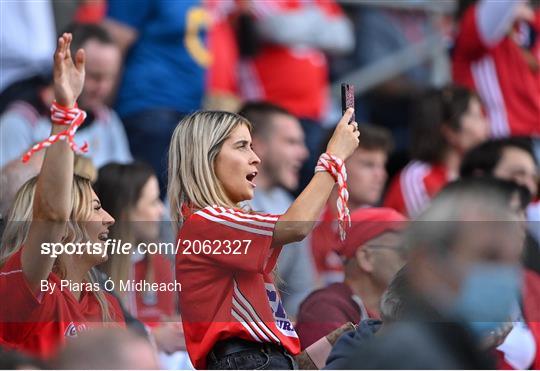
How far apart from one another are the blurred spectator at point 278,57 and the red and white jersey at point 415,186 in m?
0.88

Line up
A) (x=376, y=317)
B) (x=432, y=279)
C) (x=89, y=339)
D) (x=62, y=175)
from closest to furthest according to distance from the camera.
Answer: (x=89, y=339) → (x=432, y=279) → (x=62, y=175) → (x=376, y=317)

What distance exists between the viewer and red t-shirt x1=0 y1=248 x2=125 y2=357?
4117 millimetres

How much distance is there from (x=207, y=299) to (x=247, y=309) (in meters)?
0.13

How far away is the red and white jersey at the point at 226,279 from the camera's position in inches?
161

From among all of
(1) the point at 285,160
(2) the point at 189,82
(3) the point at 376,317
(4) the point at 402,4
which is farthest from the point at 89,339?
(4) the point at 402,4

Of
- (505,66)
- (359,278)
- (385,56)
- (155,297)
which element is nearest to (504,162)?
(505,66)

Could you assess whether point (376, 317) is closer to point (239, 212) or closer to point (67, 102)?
point (239, 212)

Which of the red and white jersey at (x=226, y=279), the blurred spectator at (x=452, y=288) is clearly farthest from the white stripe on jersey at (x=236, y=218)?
the blurred spectator at (x=452, y=288)

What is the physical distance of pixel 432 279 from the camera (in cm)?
316

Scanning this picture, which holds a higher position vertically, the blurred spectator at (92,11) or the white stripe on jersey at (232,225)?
the white stripe on jersey at (232,225)

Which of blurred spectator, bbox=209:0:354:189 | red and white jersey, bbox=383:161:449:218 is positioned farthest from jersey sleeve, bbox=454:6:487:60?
red and white jersey, bbox=383:161:449:218

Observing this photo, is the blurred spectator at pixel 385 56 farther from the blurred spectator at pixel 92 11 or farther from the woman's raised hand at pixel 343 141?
the woman's raised hand at pixel 343 141

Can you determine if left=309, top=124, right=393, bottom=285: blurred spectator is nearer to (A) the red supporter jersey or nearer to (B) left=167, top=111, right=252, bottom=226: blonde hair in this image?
(A) the red supporter jersey

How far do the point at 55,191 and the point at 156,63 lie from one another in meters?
3.30
